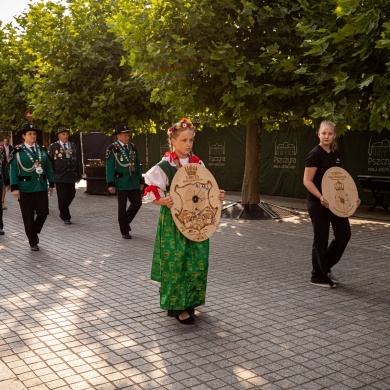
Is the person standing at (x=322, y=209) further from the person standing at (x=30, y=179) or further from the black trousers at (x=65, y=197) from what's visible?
the black trousers at (x=65, y=197)

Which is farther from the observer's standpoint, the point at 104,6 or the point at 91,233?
the point at 104,6

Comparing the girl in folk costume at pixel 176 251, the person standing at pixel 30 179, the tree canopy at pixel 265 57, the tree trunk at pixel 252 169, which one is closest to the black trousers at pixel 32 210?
the person standing at pixel 30 179

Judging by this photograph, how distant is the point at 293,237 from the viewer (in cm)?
1046

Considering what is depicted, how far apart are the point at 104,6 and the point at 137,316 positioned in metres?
13.1

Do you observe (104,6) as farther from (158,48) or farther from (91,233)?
(91,233)

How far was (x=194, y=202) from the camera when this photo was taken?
551 cm

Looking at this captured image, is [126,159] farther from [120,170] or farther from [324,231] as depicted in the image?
[324,231]

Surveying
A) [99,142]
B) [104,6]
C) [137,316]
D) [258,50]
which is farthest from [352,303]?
[99,142]

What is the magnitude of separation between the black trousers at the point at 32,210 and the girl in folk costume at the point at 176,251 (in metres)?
4.42

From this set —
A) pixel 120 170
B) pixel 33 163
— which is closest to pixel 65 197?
pixel 120 170

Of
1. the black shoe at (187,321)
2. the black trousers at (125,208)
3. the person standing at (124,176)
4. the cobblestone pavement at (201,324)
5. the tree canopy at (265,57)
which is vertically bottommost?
the cobblestone pavement at (201,324)

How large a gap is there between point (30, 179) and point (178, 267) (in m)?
4.75

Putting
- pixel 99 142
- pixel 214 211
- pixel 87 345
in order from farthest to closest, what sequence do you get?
pixel 99 142
pixel 214 211
pixel 87 345

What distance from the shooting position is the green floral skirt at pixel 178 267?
543 cm
